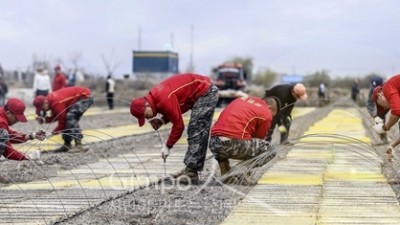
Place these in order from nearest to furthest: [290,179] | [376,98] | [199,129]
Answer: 1. [199,129]
2. [376,98]
3. [290,179]

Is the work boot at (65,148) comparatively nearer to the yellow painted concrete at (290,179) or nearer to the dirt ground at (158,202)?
the dirt ground at (158,202)

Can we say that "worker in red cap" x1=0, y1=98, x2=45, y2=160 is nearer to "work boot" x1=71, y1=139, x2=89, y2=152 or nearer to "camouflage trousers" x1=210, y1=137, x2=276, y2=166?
"camouflage trousers" x1=210, y1=137, x2=276, y2=166

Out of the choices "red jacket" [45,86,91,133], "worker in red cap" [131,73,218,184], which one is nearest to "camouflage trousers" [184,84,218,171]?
"worker in red cap" [131,73,218,184]

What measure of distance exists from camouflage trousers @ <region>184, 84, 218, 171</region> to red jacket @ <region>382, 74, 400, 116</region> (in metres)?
2.05

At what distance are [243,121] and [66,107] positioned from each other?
181 inches

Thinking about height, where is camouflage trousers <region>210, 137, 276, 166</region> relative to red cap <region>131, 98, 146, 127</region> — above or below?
below

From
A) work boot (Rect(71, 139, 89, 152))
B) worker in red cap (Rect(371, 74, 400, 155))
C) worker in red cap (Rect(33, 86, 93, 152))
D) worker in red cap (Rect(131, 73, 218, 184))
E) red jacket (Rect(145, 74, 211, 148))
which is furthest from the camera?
work boot (Rect(71, 139, 89, 152))

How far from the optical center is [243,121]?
793 cm

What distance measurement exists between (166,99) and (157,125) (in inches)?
17.3

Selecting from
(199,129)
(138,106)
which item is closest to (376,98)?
(199,129)

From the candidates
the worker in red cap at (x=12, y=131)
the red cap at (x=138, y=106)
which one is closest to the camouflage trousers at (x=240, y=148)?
the red cap at (x=138, y=106)

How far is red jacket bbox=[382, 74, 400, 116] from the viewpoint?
24.2 feet

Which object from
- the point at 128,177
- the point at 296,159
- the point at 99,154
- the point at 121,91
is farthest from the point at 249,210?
the point at 121,91

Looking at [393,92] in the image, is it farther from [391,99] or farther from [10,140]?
[10,140]
